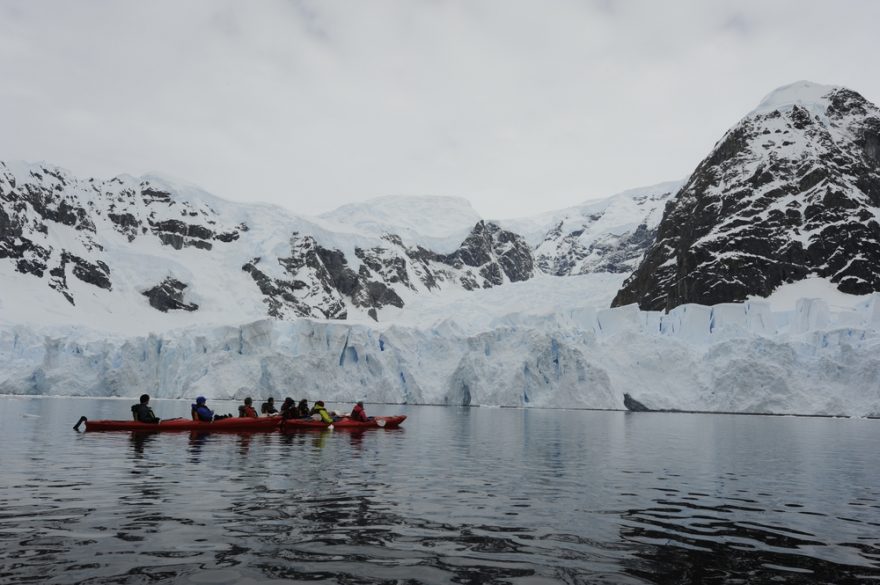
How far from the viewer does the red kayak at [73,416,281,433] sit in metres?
23.9

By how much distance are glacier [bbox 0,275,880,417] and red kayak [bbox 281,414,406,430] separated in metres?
25.4

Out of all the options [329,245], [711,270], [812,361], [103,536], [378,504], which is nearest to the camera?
[103,536]

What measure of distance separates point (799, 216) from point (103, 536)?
113506mm

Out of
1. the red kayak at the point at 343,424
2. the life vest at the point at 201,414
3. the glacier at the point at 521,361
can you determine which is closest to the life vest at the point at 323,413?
the red kayak at the point at 343,424

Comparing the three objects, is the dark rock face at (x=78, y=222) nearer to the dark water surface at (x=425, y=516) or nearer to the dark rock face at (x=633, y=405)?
the dark rock face at (x=633, y=405)

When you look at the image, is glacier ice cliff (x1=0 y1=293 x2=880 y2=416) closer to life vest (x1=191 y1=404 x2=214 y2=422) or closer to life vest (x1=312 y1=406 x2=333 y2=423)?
life vest (x1=312 y1=406 x2=333 y2=423)

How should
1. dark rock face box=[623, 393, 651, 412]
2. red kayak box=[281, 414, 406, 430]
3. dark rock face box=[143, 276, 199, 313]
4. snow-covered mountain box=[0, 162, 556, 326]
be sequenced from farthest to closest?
dark rock face box=[143, 276, 199, 313] → snow-covered mountain box=[0, 162, 556, 326] → dark rock face box=[623, 393, 651, 412] → red kayak box=[281, 414, 406, 430]

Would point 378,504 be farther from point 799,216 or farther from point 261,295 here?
point 261,295

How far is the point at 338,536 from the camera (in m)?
8.30

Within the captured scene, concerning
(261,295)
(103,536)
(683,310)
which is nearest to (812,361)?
(683,310)

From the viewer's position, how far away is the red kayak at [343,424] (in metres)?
26.2

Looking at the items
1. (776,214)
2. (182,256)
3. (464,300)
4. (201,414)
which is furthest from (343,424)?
(182,256)

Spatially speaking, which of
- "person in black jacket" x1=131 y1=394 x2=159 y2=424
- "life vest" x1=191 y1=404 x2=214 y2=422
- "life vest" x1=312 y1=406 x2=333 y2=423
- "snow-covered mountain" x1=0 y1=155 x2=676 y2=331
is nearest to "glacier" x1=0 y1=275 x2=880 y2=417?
"life vest" x1=312 y1=406 x2=333 y2=423

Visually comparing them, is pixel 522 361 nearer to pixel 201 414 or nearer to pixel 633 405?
pixel 633 405
